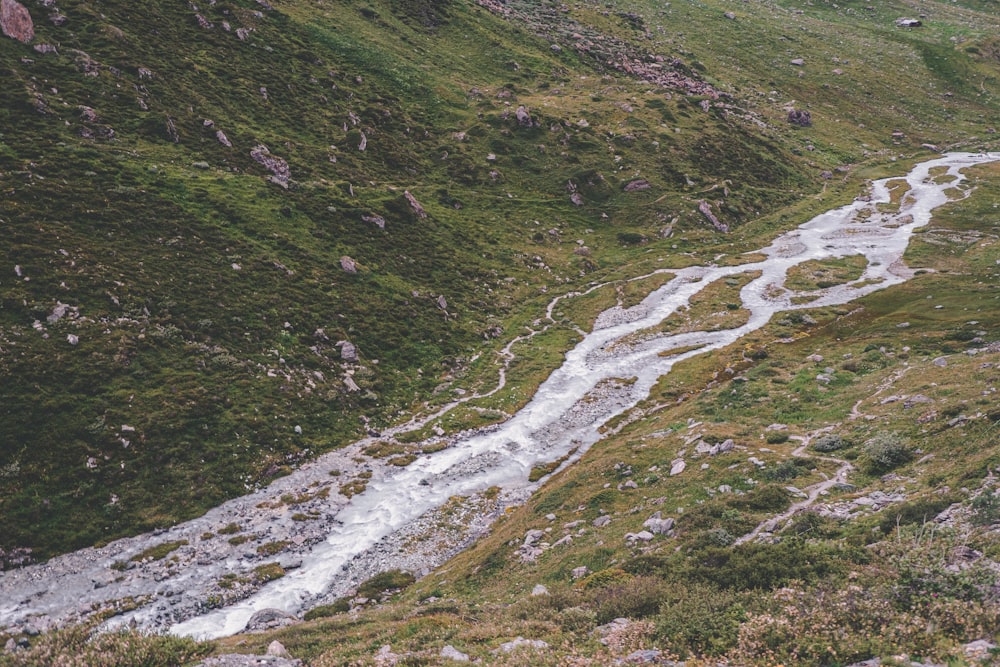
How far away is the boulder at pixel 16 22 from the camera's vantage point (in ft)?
198

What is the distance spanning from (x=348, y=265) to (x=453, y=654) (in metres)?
51.5

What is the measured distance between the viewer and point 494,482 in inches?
1607

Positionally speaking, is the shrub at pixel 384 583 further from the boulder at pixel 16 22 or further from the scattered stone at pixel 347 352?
the boulder at pixel 16 22

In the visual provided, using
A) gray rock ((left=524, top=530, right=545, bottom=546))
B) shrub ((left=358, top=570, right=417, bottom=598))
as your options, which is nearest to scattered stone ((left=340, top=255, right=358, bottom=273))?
shrub ((left=358, top=570, right=417, bottom=598))

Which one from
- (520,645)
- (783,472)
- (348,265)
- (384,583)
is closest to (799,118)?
(348,265)

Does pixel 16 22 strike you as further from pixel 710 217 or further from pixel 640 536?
pixel 710 217

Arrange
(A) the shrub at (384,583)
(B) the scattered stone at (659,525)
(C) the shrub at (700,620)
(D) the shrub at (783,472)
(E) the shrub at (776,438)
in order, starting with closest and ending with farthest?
(C) the shrub at (700,620) → (B) the scattered stone at (659,525) → (D) the shrub at (783,472) → (E) the shrub at (776,438) → (A) the shrub at (384,583)

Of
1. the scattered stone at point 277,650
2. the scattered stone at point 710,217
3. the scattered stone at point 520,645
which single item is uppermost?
the scattered stone at point 710,217

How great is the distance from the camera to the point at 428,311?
61969mm

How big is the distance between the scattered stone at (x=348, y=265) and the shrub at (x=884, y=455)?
5258 centimetres

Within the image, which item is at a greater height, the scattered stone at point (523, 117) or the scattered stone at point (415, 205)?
the scattered stone at point (523, 117)

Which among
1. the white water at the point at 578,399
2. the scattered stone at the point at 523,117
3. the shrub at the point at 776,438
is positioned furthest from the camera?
the scattered stone at the point at 523,117

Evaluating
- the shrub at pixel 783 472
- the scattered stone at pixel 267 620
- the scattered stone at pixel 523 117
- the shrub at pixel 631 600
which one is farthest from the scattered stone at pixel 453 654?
the scattered stone at pixel 523 117

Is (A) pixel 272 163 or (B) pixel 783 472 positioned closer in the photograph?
(B) pixel 783 472
